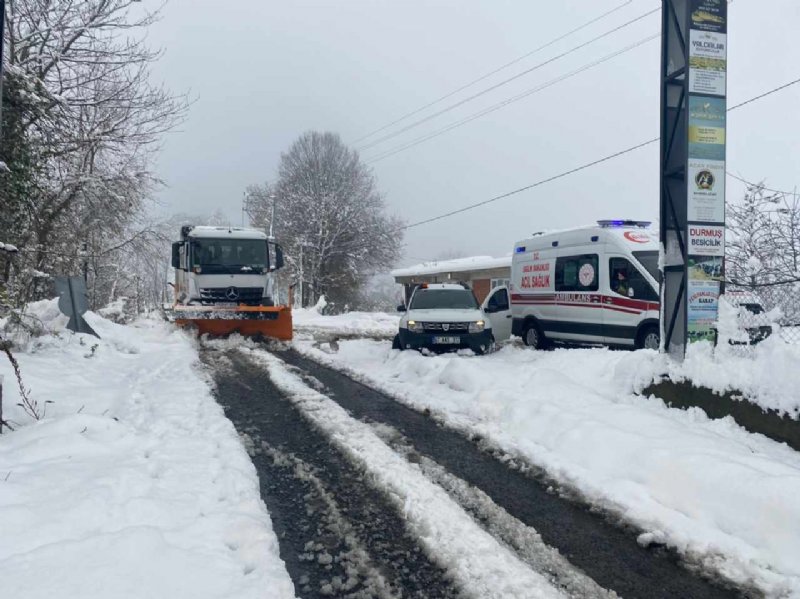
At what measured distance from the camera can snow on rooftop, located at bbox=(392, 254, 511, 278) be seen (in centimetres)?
3102

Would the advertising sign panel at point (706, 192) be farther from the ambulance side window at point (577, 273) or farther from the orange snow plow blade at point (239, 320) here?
the orange snow plow blade at point (239, 320)

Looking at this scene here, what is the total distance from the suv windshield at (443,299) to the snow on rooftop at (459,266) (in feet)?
60.9

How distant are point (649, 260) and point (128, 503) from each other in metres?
9.82

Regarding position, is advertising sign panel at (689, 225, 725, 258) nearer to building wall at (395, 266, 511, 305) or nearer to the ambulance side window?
the ambulance side window

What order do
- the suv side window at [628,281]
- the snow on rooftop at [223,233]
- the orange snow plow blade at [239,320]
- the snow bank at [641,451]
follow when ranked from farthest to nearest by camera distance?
the snow on rooftop at [223,233], the orange snow plow blade at [239,320], the suv side window at [628,281], the snow bank at [641,451]

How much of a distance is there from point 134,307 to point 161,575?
1294 inches

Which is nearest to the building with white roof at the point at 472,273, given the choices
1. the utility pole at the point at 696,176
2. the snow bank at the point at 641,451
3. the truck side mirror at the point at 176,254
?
the truck side mirror at the point at 176,254

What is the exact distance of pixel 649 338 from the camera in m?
10.0

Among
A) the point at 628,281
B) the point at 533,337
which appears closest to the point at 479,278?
the point at 533,337

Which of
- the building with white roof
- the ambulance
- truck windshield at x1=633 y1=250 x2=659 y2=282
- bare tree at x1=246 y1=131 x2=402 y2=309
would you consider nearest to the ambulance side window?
the ambulance

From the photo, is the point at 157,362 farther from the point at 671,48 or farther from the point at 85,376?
the point at 671,48

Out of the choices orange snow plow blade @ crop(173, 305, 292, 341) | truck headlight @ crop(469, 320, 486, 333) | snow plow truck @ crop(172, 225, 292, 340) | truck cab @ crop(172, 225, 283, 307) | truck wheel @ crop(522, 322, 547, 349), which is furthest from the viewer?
truck cab @ crop(172, 225, 283, 307)

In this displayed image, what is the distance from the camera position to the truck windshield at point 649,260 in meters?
10.3

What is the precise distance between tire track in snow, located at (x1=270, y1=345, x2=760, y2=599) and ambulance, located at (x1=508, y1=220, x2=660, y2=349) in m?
5.96
